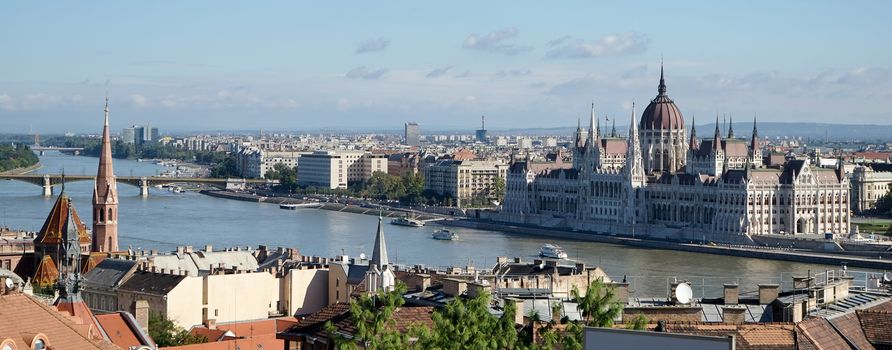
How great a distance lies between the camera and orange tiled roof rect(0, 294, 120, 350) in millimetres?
7406

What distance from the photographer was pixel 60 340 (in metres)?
7.63

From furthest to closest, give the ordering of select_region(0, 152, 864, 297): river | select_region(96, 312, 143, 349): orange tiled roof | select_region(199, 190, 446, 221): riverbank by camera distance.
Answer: select_region(199, 190, 446, 221): riverbank
select_region(0, 152, 864, 297): river
select_region(96, 312, 143, 349): orange tiled roof

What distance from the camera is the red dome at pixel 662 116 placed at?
179 ft

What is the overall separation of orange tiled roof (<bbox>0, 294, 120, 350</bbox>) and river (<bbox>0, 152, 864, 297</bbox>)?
1734 centimetres

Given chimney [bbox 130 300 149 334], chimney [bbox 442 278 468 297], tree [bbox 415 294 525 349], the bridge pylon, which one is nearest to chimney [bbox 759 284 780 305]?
chimney [bbox 442 278 468 297]

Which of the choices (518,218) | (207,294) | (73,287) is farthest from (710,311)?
(518,218)

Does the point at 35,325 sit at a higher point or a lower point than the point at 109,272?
higher

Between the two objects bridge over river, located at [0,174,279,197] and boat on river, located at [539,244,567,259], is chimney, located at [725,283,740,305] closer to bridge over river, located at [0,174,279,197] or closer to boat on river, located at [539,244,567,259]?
boat on river, located at [539,244,567,259]

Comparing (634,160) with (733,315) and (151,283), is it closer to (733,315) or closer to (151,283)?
(151,283)

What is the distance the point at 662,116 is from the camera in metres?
54.9

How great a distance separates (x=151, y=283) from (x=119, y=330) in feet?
22.5

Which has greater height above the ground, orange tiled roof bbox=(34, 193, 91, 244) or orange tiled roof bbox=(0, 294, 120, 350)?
orange tiled roof bbox=(0, 294, 120, 350)

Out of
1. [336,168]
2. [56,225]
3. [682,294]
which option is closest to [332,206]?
[336,168]

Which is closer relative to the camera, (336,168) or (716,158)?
(716,158)
